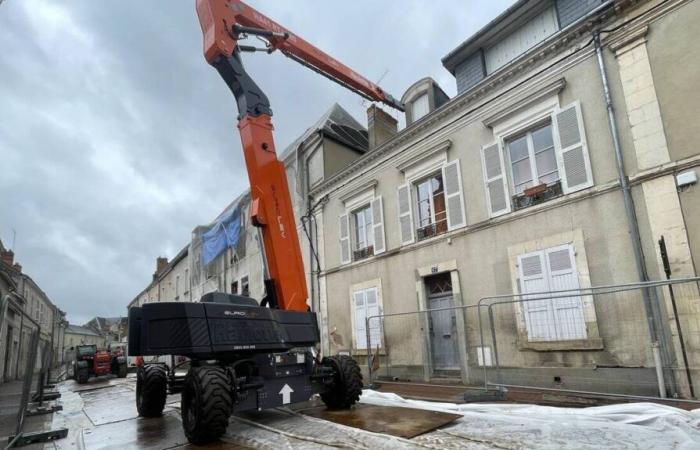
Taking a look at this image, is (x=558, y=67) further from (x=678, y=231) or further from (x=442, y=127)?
(x=678, y=231)

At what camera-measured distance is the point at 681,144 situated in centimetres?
643

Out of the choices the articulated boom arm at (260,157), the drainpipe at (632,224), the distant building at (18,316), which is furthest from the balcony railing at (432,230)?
the distant building at (18,316)

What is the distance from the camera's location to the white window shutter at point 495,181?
28.3ft

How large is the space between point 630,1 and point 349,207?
763cm

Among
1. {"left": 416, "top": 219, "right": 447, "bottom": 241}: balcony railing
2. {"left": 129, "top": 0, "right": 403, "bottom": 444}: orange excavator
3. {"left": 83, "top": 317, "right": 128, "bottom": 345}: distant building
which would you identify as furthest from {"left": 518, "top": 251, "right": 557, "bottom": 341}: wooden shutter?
{"left": 83, "top": 317, "right": 128, "bottom": 345}: distant building

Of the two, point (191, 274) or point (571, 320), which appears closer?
point (571, 320)

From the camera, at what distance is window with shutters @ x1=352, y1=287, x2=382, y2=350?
1088 centimetres

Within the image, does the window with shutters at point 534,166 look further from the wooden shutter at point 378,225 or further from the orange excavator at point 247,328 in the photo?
the orange excavator at point 247,328

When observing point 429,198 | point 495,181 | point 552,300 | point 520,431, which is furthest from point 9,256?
point 520,431

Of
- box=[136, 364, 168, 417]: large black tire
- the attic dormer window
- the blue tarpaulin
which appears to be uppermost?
the attic dormer window

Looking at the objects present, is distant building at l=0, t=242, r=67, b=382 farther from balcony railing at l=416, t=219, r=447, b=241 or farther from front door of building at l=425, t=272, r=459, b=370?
balcony railing at l=416, t=219, r=447, b=241

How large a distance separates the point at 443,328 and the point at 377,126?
6061mm

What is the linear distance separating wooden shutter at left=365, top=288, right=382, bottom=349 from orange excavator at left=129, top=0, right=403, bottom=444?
4.51 metres

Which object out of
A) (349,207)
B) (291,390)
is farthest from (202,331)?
(349,207)
